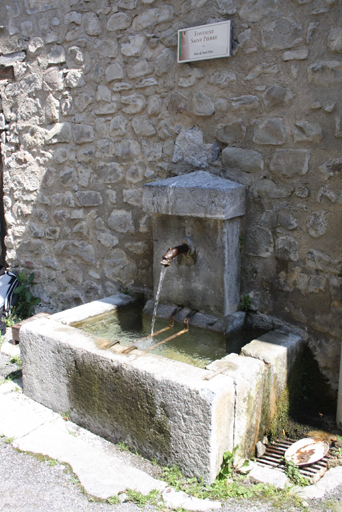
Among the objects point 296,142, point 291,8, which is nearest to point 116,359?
point 296,142

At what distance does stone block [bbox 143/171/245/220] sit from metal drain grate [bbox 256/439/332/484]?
1.24 m

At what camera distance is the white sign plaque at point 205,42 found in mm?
2627

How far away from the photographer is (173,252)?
2.64 metres

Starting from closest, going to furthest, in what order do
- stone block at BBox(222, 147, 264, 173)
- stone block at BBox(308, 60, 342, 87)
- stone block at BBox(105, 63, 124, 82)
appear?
stone block at BBox(308, 60, 342, 87), stone block at BBox(222, 147, 264, 173), stone block at BBox(105, 63, 124, 82)

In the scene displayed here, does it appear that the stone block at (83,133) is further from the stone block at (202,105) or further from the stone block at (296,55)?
the stone block at (296,55)

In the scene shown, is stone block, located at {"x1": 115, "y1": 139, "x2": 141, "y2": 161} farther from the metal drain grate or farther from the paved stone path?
the metal drain grate

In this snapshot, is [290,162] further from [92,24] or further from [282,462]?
[92,24]

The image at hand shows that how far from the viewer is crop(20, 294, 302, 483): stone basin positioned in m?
1.92

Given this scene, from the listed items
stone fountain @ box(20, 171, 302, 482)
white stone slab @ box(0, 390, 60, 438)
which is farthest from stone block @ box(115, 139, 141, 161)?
white stone slab @ box(0, 390, 60, 438)

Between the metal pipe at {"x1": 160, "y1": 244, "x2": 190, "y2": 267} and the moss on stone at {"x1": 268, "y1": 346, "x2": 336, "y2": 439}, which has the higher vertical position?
the metal pipe at {"x1": 160, "y1": 244, "x2": 190, "y2": 267}

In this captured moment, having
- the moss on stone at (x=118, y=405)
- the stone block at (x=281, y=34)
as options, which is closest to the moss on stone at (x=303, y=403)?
the moss on stone at (x=118, y=405)

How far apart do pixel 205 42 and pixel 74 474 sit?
2.47 meters

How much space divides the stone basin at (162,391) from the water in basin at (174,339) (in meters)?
0.22

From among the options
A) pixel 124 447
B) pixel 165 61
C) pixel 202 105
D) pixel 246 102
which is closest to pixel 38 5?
pixel 165 61
